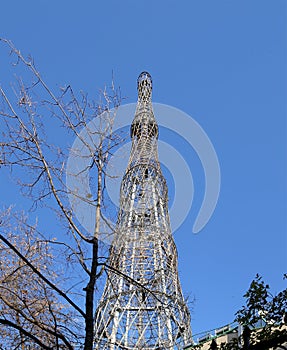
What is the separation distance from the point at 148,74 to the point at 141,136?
532cm

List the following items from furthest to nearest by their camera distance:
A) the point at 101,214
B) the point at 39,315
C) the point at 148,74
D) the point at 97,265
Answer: the point at 148,74, the point at 39,315, the point at 101,214, the point at 97,265

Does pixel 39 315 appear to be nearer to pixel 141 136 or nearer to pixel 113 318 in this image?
pixel 113 318

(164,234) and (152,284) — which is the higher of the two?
(164,234)

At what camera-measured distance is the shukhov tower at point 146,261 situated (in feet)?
50.9

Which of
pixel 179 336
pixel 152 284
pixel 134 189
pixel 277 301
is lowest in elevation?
pixel 277 301

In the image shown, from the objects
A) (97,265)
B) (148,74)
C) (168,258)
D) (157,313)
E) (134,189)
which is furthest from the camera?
(148,74)

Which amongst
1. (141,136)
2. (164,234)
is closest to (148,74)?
(141,136)

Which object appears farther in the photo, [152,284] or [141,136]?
[141,136]

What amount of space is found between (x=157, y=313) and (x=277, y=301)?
12.2 meters

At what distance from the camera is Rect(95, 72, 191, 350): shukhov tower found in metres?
15.5

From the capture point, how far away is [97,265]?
439 cm

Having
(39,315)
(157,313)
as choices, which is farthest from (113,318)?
(39,315)

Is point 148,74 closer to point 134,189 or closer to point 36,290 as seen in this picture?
point 134,189

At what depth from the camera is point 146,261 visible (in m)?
18.3
